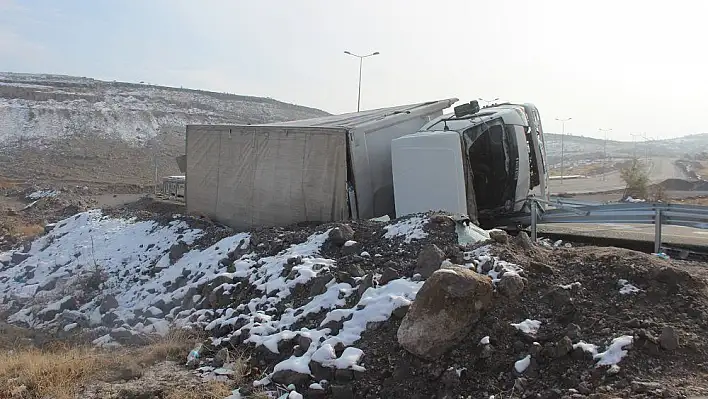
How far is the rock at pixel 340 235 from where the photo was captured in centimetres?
844

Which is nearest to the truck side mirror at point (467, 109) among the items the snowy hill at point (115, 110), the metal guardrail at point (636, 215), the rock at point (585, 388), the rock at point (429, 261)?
the metal guardrail at point (636, 215)

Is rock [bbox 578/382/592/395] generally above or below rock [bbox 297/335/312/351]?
above

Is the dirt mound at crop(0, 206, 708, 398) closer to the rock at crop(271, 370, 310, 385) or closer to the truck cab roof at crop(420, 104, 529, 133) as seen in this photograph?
the rock at crop(271, 370, 310, 385)

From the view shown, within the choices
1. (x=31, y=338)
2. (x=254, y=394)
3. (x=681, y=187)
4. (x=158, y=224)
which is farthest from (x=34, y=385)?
(x=681, y=187)

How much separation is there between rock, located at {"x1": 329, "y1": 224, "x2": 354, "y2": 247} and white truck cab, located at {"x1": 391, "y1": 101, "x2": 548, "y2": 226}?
2442 millimetres

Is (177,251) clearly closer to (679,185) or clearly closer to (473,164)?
(473,164)

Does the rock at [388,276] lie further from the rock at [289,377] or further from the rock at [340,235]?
the rock at [340,235]

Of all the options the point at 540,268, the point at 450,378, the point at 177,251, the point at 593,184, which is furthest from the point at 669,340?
the point at 593,184

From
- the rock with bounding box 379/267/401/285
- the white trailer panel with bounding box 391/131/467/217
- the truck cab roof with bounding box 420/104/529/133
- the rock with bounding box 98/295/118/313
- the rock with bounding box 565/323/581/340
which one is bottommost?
the rock with bounding box 98/295/118/313

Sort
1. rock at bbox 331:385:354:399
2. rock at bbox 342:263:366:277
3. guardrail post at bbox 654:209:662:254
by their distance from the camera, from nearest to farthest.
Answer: rock at bbox 331:385:354:399 → rock at bbox 342:263:366:277 → guardrail post at bbox 654:209:662:254

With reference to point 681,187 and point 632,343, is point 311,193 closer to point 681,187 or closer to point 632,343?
point 632,343

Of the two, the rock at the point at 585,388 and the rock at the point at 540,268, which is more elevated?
the rock at the point at 540,268

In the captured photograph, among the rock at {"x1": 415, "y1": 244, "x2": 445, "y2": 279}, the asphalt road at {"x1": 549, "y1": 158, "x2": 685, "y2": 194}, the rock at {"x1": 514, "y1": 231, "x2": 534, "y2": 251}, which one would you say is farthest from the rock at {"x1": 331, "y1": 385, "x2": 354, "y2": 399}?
the asphalt road at {"x1": 549, "y1": 158, "x2": 685, "y2": 194}

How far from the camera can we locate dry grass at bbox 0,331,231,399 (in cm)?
584
